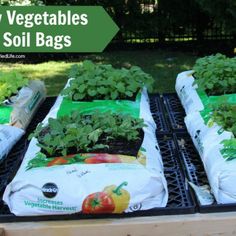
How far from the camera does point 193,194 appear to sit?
1890mm

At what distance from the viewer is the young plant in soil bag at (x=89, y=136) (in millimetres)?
1977

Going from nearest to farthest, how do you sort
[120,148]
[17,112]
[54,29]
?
[120,148] → [17,112] → [54,29]

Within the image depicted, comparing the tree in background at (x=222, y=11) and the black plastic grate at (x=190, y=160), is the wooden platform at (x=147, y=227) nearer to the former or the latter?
the black plastic grate at (x=190, y=160)

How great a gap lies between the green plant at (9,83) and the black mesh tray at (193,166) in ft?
3.38

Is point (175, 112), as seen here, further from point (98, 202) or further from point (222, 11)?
point (222, 11)

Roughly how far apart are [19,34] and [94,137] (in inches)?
197

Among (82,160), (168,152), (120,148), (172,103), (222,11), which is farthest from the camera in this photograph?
(222,11)

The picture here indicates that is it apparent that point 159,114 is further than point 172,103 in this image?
No

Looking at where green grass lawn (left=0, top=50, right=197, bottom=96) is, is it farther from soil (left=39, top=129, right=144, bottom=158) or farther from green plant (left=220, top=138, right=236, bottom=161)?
green plant (left=220, top=138, right=236, bottom=161)

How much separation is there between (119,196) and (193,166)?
0.57 metres

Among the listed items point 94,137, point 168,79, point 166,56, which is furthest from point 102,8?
point 94,137

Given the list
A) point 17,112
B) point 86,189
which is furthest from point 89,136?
point 17,112

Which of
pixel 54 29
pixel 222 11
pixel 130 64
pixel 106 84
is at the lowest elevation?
pixel 130 64

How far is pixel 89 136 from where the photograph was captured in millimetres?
2025
